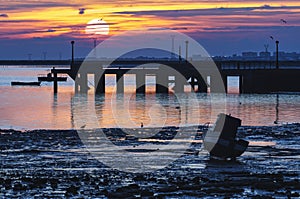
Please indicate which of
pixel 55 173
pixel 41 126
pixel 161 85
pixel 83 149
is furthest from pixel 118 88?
pixel 55 173

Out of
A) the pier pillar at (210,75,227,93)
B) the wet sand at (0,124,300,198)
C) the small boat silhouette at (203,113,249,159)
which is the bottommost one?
the wet sand at (0,124,300,198)

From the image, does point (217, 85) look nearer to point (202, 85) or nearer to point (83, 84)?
point (202, 85)

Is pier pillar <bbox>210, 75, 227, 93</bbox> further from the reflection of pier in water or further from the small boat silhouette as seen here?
the small boat silhouette

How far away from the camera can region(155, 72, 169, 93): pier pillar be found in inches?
4228

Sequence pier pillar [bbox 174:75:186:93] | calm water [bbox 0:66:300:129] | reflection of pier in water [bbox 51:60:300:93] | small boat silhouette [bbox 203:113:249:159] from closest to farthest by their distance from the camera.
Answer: small boat silhouette [bbox 203:113:249:159] → calm water [bbox 0:66:300:129] → reflection of pier in water [bbox 51:60:300:93] → pier pillar [bbox 174:75:186:93]

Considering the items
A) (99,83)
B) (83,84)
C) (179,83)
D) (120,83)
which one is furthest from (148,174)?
(83,84)

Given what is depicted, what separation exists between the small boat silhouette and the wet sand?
15.9 inches

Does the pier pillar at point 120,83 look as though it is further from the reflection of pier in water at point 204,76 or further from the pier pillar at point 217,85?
the pier pillar at point 217,85

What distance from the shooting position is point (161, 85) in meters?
109

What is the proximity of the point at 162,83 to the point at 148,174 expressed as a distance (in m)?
84.2

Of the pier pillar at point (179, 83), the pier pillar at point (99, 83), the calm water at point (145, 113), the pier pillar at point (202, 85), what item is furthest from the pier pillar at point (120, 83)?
the calm water at point (145, 113)

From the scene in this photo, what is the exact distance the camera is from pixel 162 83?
366 ft

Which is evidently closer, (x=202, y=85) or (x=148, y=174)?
(x=148, y=174)

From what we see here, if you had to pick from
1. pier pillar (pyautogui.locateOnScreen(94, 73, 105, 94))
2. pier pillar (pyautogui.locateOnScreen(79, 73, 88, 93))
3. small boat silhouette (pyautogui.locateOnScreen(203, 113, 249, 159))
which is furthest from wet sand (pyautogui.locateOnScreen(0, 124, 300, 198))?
pier pillar (pyautogui.locateOnScreen(79, 73, 88, 93))
